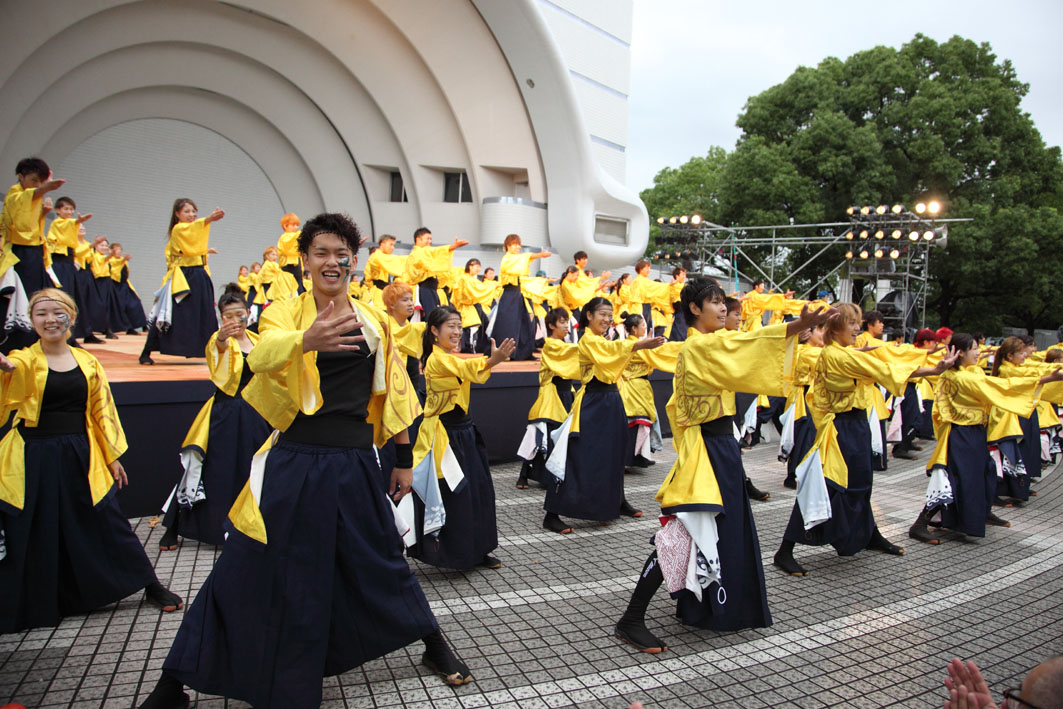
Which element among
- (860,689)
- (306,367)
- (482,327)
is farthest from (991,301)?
(306,367)

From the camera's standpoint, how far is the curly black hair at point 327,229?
9.02ft

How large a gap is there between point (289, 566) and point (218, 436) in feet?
8.12

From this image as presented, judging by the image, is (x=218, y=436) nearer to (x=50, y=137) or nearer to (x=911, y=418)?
(x=911, y=418)

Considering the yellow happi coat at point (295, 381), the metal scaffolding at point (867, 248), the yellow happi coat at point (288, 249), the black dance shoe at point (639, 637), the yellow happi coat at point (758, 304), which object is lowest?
the black dance shoe at point (639, 637)

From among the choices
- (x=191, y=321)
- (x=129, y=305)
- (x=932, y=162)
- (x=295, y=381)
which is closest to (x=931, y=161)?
(x=932, y=162)

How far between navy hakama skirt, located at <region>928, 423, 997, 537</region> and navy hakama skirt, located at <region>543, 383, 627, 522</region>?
257 centimetres

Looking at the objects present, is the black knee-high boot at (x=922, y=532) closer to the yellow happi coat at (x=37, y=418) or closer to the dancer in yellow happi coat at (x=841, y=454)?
the dancer in yellow happi coat at (x=841, y=454)

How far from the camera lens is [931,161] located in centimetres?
2394

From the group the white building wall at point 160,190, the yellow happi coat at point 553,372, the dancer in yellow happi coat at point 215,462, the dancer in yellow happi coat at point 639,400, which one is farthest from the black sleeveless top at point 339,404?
the white building wall at point 160,190

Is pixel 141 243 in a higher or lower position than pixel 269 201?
lower

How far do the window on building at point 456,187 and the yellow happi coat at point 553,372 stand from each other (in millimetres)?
16524

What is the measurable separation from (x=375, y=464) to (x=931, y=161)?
26.2 metres

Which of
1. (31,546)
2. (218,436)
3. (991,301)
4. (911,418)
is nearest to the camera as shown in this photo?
(31,546)

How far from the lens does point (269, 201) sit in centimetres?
2295
